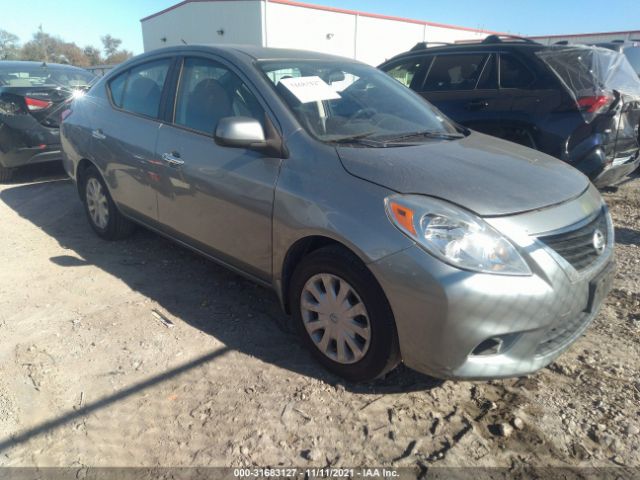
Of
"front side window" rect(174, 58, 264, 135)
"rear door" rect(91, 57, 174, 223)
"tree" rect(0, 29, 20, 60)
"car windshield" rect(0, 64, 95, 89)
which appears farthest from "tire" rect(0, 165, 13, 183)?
"tree" rect(0, 29, 20, 60)

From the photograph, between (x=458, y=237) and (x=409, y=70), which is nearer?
(x=458, y=237)

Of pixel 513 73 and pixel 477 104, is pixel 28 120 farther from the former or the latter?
pixel 513 73

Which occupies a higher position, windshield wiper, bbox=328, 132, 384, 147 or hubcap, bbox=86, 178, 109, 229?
windshield wiper, bbox=328, 132, 384, 147

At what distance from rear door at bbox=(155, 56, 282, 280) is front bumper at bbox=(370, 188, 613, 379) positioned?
36.1 inches

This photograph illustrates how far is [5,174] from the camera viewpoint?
654cm

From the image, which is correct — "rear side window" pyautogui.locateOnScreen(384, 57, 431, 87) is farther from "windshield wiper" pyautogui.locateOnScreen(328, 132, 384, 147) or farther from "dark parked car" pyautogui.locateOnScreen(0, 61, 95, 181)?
"dark parked car" pyautogui.locateOnScreen(0, 61, 95, 181)

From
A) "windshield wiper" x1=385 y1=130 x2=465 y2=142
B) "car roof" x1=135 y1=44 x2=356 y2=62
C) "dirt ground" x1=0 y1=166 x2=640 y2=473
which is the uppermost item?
"car roof" x1=135 y1=44 x2=356 y2=62

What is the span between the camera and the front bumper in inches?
81.4

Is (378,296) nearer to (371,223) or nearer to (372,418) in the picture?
(371,223)

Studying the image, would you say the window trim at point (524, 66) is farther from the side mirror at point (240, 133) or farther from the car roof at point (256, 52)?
the side mirror at point (240, 133)

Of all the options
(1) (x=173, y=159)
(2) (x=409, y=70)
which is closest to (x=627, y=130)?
(2) (x=409, y=70)

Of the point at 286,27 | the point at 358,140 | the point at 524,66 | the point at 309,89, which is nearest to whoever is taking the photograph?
the point at 358,140

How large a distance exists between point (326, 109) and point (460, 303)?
1500 mm

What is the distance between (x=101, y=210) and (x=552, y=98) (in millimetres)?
4334
